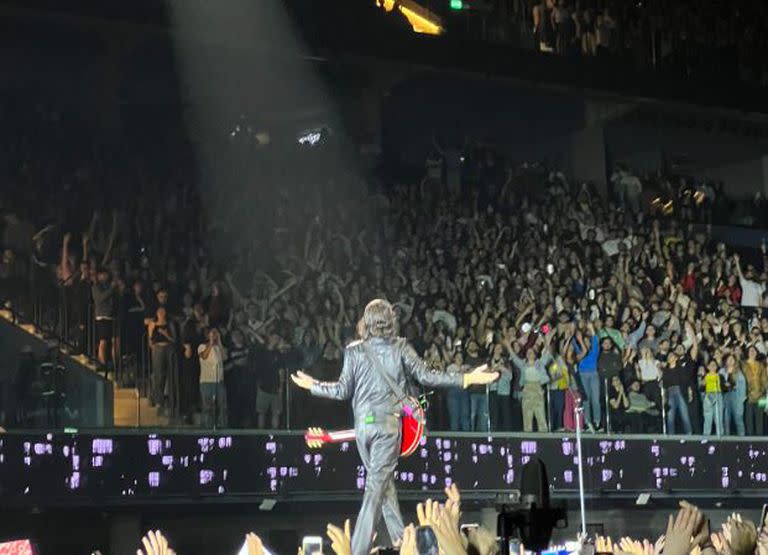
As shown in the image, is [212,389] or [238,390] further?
[238,390]

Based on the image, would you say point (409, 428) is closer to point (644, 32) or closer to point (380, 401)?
point (380, 401)

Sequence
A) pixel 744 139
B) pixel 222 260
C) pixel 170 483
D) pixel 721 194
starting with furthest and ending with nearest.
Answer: pixel 744 139 < pixel 721 194 < pixel 222 260 < pixel 170 483

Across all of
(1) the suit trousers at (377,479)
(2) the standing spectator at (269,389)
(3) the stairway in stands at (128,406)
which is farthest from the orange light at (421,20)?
(1) the suit trousers at (377,479)

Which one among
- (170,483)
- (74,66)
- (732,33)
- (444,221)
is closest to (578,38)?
(732,33)

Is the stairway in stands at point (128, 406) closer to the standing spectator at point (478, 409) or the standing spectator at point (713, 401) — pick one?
the standing spectator at point (478, 409)

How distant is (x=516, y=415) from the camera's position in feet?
47.6

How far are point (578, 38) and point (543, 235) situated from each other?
4076 mm

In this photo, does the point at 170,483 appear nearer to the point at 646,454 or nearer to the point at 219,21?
the point at 646,454

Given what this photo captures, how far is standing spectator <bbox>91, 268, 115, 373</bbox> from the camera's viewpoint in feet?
41.3

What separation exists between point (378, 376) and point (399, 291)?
341 inches

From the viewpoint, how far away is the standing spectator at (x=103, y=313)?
12.6m

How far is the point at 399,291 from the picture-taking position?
16094mm

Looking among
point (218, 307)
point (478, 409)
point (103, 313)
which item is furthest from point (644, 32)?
point (103, 313)

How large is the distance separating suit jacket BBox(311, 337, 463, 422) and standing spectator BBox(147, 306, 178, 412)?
537 centimetres
